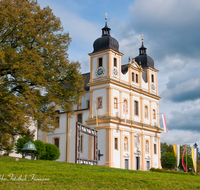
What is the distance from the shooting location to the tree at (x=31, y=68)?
72.6 feet

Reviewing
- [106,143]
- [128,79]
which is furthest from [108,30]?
[106,143]

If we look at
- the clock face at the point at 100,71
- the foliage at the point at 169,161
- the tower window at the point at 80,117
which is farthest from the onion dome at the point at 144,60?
the foliage at the point at 169,161

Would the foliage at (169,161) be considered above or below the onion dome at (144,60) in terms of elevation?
below

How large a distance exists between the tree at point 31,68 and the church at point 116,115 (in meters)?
18.3

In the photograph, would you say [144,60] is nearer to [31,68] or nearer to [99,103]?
[99,103]

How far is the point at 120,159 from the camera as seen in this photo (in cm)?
4453

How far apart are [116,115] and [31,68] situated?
80.6ft

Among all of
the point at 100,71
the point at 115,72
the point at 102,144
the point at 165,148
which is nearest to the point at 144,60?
the point at 115,72

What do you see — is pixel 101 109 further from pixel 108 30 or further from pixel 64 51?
pixel 64 51

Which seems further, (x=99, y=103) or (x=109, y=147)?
(x=99, y=103)

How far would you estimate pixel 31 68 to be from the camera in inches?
883

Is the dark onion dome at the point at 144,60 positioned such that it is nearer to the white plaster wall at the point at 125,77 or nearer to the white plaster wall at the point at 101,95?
the white plaster wall at the point at 125,77

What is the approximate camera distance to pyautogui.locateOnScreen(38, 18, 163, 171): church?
44500 millimetres

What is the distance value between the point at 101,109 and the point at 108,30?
1265cm
